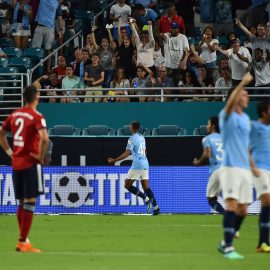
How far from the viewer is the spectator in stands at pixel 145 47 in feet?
88.4

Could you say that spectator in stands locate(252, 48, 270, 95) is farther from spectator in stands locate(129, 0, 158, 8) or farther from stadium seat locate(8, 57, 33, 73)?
stadium seat locate(8, 57, 33, 73)

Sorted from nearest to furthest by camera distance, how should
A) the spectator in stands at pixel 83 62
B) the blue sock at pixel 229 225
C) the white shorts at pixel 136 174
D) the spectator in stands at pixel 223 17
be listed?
the blue sock at pixel 229 225
the white shorts at pixel 136 174
the spectator in stands at pixel 83 62
the spectator in stands at pixel 223 17

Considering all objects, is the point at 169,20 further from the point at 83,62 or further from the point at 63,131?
the point at 63,131

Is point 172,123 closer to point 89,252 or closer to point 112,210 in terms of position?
point 112,210

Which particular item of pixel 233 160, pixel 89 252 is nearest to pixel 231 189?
pixel 233 160

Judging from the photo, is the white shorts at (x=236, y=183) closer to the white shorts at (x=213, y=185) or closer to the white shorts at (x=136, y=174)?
the white shorts at (x=213, y=185)

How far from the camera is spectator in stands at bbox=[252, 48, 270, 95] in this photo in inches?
1031

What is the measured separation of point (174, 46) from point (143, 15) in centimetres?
177

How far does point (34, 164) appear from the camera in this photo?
15.0 m

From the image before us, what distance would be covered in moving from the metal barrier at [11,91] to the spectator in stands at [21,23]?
1737 millimetres

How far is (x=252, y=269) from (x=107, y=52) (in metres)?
15.3

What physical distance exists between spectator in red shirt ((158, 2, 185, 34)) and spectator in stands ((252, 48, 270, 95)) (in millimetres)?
2419

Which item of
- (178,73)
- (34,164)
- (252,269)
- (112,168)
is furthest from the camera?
(178,73)

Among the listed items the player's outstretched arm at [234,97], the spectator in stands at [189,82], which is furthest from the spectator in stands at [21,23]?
the player's outstretched arm at [234,97]
